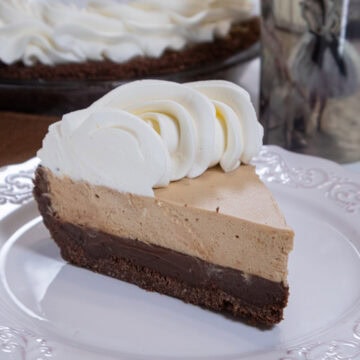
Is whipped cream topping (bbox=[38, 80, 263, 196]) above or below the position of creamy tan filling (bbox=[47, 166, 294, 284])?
above

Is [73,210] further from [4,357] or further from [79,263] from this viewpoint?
[4,357]

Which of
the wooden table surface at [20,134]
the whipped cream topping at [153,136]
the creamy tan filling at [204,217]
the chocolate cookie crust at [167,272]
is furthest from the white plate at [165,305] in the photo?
the wooden table surface at [20,134]

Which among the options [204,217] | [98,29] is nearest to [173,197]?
[204,217]

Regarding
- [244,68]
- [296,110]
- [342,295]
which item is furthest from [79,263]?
[244,68]

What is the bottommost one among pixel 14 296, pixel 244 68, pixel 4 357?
pixel 244 68


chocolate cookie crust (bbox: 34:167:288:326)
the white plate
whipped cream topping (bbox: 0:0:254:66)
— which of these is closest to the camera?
the white plate

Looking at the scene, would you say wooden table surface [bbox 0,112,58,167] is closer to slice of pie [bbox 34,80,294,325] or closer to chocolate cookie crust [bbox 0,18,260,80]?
chocolate cookie crust [bbox 0,18,260,80]

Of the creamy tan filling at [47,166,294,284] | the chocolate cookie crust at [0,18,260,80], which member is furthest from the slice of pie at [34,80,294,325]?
the chocolate cookie crust at [0,18,260,80]
